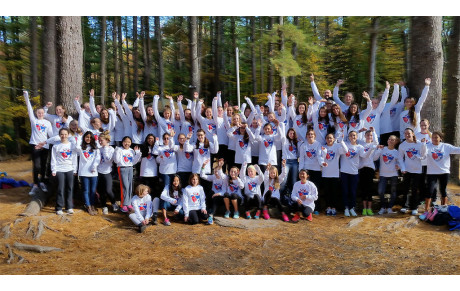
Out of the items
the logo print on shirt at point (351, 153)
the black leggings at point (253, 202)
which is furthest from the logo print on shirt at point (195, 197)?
the logo print on shirt at point (351, 153)

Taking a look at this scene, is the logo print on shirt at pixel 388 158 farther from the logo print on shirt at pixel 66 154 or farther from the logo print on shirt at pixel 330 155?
the logo print on shirt at pixel 66 154

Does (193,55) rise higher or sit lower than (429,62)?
higher

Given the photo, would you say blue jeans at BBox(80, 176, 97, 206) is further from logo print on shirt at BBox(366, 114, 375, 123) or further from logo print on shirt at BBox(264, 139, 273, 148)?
logo print on shirt at BBox(366, 114, 375, 123)

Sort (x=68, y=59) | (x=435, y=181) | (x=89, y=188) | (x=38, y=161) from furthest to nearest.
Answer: (x=68, y=59)
(x=38, y=161)
(x=89, y=188)
(x=435, y=181)

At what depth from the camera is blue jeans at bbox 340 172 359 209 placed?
686 centimetres

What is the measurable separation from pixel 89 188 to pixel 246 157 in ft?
10.9

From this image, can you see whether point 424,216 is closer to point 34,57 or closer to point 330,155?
point 330,155

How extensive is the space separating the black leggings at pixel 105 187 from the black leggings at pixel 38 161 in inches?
60.4

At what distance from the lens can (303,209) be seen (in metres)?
6.62

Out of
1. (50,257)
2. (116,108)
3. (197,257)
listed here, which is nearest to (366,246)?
(197,257)

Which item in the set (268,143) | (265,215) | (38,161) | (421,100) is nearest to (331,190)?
(265,215)

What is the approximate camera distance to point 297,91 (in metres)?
22.5

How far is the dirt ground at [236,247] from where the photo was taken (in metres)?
4.52

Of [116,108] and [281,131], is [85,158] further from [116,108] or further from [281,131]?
[281,131]
